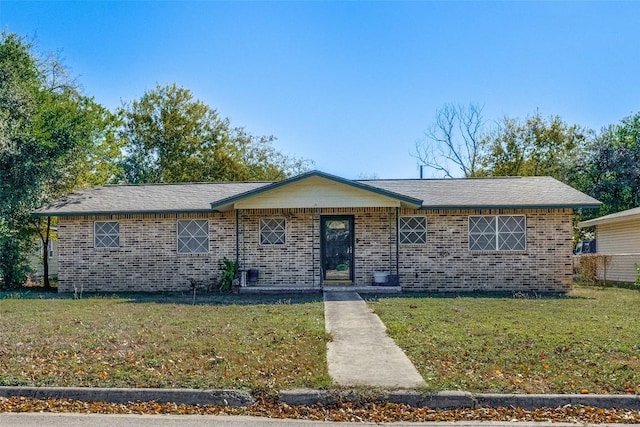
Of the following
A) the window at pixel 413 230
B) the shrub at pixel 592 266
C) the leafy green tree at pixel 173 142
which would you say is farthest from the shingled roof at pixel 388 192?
the leafy green tree at pixel 173 142

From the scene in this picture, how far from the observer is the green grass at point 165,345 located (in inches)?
244

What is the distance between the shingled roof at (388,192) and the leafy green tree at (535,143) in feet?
55.6

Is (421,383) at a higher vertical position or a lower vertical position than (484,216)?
lower

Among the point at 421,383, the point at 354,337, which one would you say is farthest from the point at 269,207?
the point at 421,383

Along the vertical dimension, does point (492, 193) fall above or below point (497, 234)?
above

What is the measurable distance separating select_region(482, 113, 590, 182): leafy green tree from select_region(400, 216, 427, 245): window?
2125 cm

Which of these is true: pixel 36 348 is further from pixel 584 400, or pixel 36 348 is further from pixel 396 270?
pixel 396 270

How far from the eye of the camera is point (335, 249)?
1697 cm

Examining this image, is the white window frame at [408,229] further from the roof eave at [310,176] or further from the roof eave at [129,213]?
the roof eave at [129,213]

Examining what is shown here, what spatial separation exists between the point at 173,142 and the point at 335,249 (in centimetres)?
2261

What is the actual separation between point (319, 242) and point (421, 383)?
10540 millimetres

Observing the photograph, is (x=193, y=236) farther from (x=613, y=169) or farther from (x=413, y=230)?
(x=613, y=169)

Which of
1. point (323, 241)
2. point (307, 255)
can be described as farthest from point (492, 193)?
point (307, 255)

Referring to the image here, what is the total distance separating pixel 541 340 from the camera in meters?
8.15
